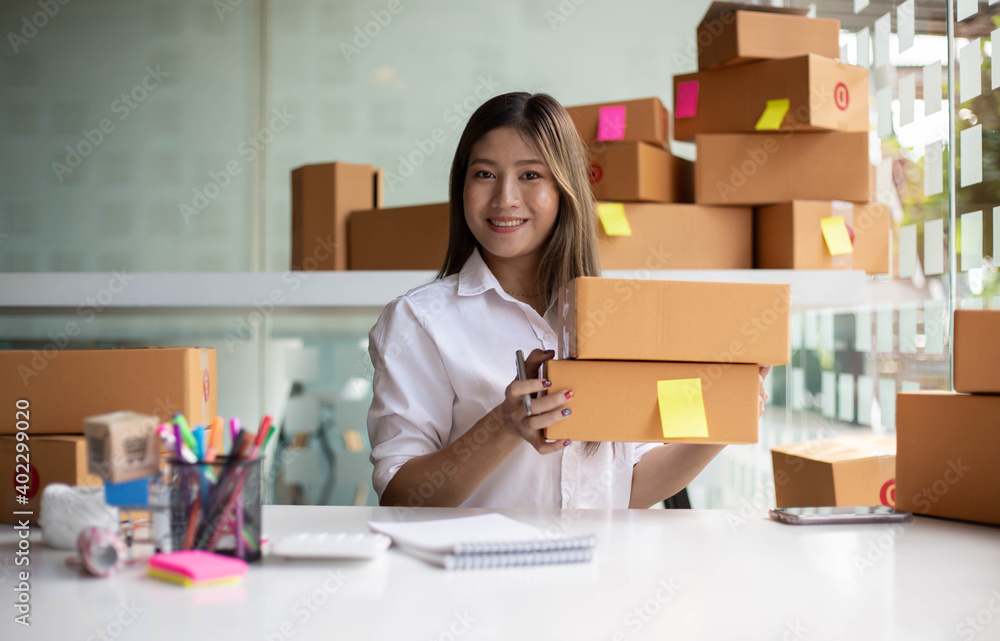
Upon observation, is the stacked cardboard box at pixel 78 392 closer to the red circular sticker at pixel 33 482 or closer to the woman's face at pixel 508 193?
the red circular sticker at pixel 33 482

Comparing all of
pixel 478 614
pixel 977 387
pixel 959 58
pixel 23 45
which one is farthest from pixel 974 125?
pixel 23 45

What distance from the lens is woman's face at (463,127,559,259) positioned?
1.31 meters

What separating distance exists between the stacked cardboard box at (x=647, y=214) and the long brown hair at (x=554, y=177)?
0.63 meters

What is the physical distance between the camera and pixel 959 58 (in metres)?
1.61

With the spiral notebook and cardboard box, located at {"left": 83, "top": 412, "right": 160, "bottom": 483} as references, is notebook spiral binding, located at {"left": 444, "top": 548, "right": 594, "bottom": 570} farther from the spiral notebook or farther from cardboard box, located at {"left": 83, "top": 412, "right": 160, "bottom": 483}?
cardboard box, located at {"left": 83, "top": 412, "right": 160, "bottom": 483}

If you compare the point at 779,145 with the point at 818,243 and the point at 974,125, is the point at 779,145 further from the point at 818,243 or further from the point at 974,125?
the point at 974,125

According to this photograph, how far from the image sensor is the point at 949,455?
103cm

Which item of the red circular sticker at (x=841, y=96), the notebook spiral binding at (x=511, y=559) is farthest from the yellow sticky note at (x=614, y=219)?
the notebook spiral binding at (x=511, y=559)

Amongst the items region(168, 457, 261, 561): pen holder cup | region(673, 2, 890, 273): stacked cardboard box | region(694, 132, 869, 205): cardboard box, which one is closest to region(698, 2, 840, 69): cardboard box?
region(673, 2, 890, 273): stacked cardboard box

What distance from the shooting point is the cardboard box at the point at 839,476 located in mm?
1476

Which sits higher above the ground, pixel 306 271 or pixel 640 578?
pixel 306 271

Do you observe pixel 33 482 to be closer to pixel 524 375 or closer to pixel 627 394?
pixel 524 375

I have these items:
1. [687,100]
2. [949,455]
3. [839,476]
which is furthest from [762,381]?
[687,100]

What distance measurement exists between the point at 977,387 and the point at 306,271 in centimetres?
164
